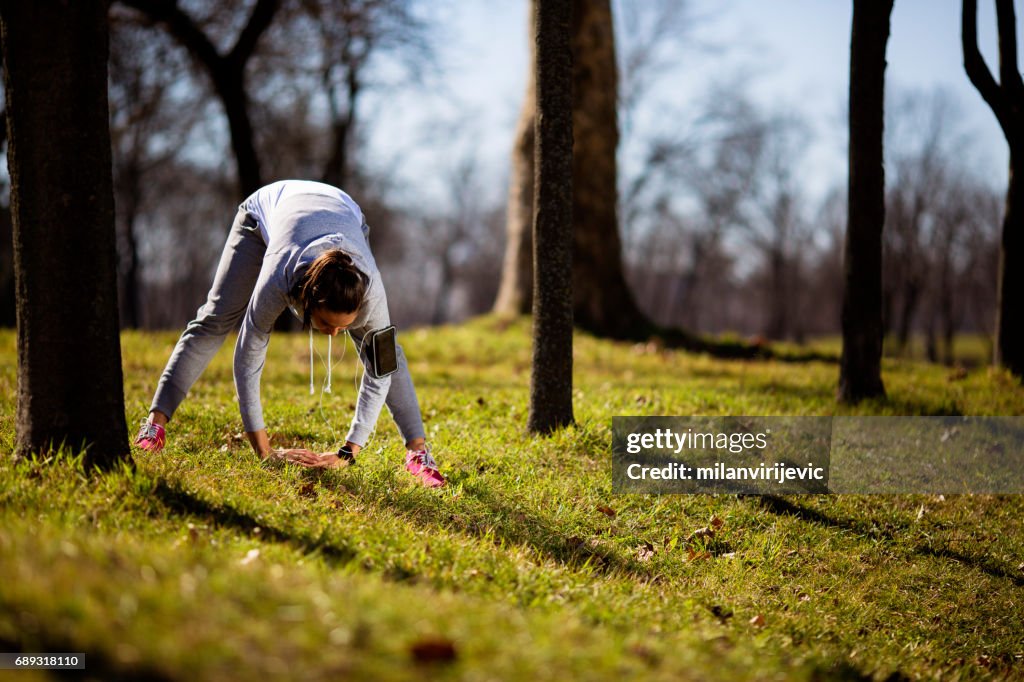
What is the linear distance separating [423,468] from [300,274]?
5.22 ft

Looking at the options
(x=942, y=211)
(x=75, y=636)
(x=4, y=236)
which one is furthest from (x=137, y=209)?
(x=942, y=211)

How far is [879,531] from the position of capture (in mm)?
5324

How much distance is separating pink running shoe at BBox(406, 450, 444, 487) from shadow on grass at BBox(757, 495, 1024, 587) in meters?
2.35

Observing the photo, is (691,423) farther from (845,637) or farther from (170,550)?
(170,550)

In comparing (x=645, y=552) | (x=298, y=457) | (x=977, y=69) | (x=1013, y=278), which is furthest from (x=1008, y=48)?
(x=298, y=457)

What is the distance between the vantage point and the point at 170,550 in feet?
9.91

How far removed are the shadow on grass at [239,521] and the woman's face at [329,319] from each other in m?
0.99

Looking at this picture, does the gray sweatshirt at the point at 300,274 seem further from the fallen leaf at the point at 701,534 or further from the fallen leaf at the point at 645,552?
the fallen leaf at the point at 701,534

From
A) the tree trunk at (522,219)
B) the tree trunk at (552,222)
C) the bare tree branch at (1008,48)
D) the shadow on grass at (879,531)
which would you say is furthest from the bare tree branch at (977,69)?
the tree trunk at (522,219)

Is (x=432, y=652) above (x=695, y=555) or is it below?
above

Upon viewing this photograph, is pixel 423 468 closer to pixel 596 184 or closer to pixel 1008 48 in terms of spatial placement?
pixel 1008 48

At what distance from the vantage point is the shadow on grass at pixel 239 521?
3459 mm

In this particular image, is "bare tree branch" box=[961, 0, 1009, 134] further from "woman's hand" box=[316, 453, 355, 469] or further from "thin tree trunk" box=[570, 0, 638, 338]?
"woman's hand" box=[316, 453, 355, 469]

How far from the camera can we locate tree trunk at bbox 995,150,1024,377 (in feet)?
29.6
